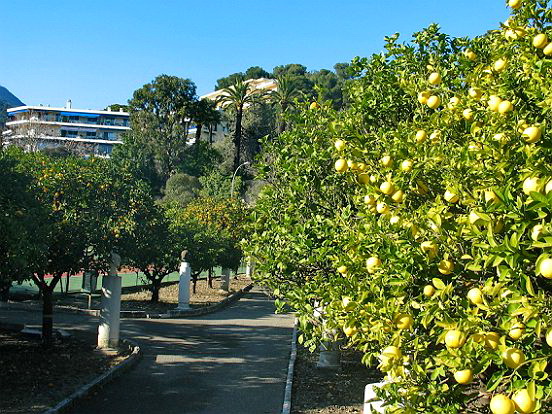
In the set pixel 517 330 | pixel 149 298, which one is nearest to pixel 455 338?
pixel 517 330

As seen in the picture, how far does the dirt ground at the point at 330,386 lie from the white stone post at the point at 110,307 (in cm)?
419

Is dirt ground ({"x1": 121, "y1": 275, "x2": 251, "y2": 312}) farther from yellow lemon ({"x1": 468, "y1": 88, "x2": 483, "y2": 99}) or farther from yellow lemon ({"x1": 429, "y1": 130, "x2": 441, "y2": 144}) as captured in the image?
yellow lemon ({"x1": 468, "y1": 88, "x2": 483, "y2": 99})

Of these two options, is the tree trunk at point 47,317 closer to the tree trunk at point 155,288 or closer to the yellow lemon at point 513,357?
the tree trunk at point 155,288

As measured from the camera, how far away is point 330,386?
11.6m

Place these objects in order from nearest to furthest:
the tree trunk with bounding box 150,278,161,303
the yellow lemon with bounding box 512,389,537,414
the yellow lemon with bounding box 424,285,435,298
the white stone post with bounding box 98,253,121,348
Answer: the yellow lemon with bounding box 512,389,537,414, the yellow lemon with bounding box 424,285,435,298, the white stone post with bounding box 98,253,121,348, the tree trunk with bounding box 150,278,161,303

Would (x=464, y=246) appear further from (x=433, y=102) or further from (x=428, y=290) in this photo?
(x=433, y=102)

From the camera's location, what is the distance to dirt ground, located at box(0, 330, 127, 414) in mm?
9625

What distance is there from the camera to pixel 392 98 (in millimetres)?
8531

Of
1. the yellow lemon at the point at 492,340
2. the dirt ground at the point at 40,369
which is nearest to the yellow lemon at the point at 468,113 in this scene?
the yellow lemon at the point at 492,340

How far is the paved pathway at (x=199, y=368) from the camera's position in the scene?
10.4m

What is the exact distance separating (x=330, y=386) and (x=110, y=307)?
5.40 m

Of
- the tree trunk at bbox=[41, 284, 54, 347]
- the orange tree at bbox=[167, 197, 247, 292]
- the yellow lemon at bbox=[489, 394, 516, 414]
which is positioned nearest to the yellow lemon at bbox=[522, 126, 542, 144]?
the yellow lemon at bbox=[489, 394, 516, 414]

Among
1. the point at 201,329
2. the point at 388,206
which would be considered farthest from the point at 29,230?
the point at 201,329

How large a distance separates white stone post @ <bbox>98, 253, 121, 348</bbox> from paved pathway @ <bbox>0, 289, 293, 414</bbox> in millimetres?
942
